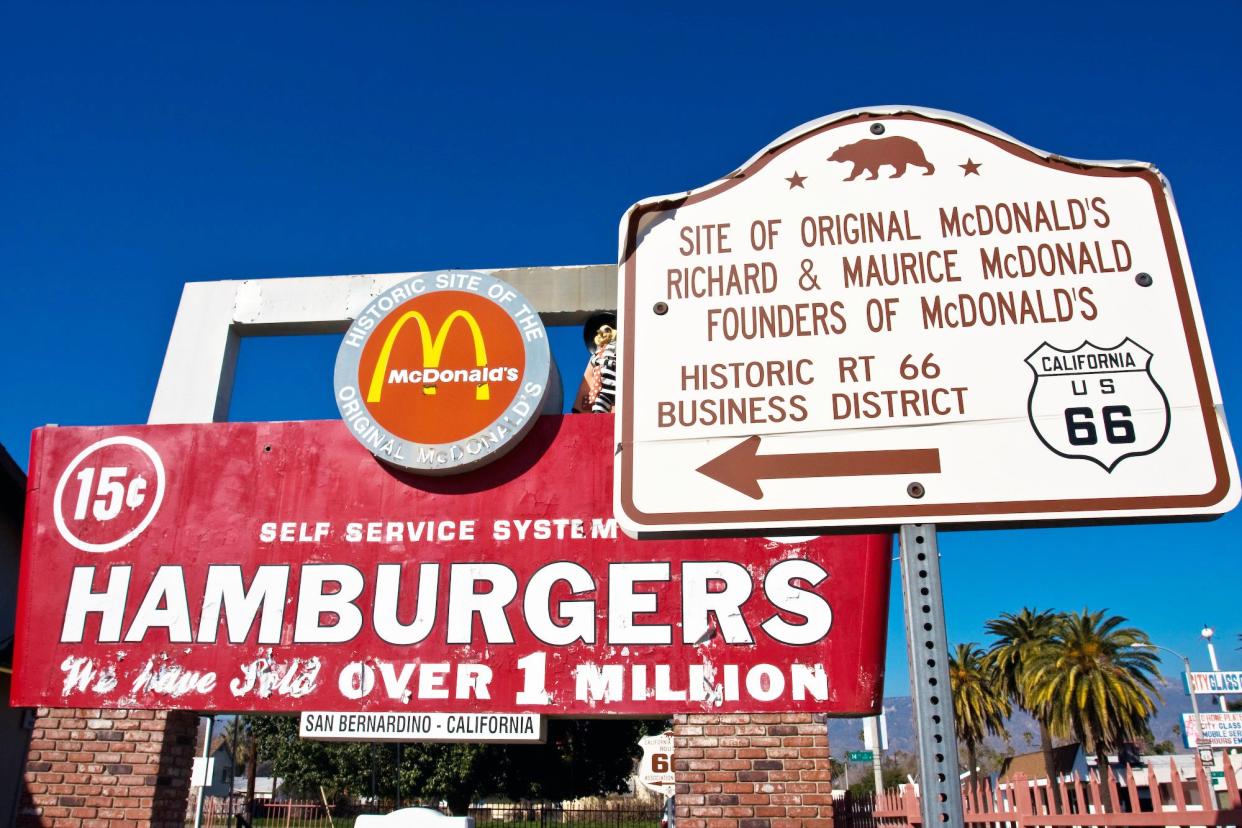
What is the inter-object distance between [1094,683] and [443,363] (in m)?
25.5

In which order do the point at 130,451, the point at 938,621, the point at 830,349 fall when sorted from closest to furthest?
the point at 938,621
the point at 830,349
the point at 130,451

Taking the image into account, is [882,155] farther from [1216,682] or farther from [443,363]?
[1216,682]

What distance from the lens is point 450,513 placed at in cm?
902

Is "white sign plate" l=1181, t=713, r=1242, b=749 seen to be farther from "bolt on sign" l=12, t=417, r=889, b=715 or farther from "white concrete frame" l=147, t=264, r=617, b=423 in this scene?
"white concrete frame" l=147, t=264, r=617, b=423

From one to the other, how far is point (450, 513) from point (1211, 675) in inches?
1009

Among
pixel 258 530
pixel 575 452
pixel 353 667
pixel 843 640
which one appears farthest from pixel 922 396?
pixel 258 530

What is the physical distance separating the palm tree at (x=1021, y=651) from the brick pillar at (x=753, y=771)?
24.1 m

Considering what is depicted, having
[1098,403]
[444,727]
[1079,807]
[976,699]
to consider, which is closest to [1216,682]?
[976,699]

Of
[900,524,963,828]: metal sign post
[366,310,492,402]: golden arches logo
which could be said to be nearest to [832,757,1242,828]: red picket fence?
[900,524,963,828]: metal sign post

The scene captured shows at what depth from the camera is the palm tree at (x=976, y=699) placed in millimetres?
32875

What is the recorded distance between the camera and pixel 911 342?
9.37 feet

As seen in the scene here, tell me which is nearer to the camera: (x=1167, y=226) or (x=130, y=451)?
(x=1167, y=226)

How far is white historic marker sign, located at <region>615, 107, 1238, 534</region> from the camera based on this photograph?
2617 mm

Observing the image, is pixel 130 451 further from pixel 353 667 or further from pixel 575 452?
pixel 575 452
